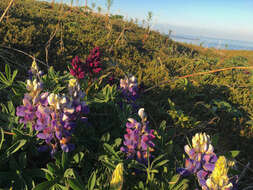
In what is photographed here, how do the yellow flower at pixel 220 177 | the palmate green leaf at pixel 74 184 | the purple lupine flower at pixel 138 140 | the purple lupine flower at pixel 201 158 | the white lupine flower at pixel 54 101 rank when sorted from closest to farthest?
the yellow flower at pixel 220 177 → the palmate green leaf at pixel 74 184 → the white lupine flower at pixel 54 101 → the purple lupine flower at pixel 201 158 → the purple lupine flower at pixel 138 140

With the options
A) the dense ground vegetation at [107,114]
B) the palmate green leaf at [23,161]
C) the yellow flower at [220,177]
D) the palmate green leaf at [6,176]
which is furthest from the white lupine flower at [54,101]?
the yellow flower at [220,177]

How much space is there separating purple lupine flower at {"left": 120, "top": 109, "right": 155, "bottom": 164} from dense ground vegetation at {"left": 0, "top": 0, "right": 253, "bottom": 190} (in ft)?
0.08

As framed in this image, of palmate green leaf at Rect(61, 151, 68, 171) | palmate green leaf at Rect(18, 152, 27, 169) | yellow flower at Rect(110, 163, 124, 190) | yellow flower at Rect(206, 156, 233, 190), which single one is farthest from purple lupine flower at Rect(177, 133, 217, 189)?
palmate green leaf at Rect(18, 152, 27, 169)

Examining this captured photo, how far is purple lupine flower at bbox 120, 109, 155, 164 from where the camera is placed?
165 cm

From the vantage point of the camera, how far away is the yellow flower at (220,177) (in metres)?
1.19

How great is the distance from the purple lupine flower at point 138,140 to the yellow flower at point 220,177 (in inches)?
21.2

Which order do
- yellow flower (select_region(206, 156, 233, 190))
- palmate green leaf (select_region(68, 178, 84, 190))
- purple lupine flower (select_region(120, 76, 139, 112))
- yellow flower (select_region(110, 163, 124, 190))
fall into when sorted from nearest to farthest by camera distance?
yellow flower (select_region(110, 163, 124, 190)) < yellow flower (select_region(206, 156, 233, 190)) < palmate green leaf (select_region(68, 178, 84, 190)) < purple lupine flower (select_region(120, 76, 139, 112))

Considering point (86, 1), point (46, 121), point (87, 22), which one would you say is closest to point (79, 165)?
point (46, 121)

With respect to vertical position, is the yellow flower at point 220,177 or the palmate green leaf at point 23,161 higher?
the yellow flower at point 220,177

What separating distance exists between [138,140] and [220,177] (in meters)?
0.66

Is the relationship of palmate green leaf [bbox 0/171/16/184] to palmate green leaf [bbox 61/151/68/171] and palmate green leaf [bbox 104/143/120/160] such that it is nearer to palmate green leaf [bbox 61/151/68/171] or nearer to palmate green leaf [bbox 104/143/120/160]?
palmate green leaf [bbox 61/151/68/171]

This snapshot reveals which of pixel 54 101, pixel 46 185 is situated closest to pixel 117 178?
pixel 46 185

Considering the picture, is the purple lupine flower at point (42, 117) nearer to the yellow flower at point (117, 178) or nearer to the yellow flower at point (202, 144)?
the yellow flower at point (117, 178)

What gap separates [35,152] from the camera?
1.69 m
